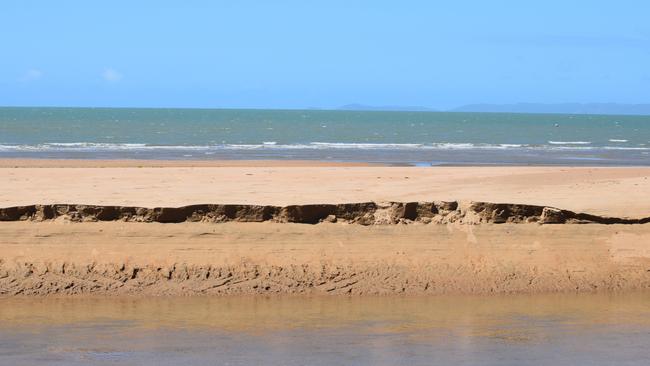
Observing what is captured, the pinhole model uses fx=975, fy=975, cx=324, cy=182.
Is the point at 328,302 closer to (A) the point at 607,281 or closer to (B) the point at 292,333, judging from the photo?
(B) the point at 292,333

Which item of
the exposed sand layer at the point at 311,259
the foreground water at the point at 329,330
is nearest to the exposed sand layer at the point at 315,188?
the exposed sand layer at the point at 311,259

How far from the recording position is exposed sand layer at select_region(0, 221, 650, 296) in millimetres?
10250

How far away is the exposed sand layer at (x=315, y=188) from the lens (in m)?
13.0

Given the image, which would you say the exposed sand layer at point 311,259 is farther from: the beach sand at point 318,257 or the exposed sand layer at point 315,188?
the exposed sand layer at point 315,188

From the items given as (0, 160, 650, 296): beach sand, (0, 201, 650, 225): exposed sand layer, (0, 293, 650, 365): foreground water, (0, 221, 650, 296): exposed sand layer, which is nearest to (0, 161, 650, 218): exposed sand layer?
(0, 201, 650, 225): exposed sand layer

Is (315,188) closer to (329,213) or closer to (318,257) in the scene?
(329,213)

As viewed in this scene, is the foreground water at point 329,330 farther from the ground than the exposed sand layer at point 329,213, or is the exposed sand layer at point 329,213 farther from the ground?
the exposed sand layer at point 329,213

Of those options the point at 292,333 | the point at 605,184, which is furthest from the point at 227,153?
the point at 292,333

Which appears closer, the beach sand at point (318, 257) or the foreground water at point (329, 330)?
the foreground water at point (329, 330)

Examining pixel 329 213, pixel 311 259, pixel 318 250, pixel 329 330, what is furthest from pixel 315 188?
pixel 329 330

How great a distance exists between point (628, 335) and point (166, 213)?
521 centimetres

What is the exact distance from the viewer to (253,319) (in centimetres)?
907

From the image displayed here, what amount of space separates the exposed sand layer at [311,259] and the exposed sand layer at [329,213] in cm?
13

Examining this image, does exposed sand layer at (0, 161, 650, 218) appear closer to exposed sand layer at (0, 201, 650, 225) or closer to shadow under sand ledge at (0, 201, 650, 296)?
exposed sand layer at (0, 201, 650, 225)
